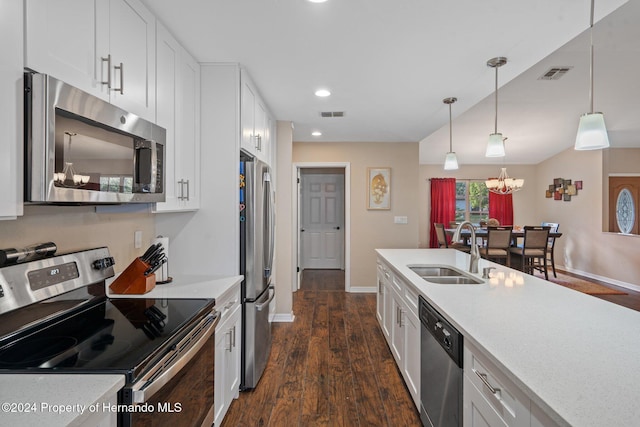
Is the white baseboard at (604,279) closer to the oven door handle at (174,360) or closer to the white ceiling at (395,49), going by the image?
the white ceiling at (395,49)

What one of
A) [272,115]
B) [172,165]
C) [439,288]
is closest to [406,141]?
[272,115]

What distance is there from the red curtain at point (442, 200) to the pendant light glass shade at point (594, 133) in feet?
22.8

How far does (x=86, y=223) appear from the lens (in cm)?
173

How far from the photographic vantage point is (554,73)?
13.5 ft

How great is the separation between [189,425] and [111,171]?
3.73 ft

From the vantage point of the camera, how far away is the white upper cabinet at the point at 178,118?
188cm

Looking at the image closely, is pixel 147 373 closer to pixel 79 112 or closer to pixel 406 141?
pixel 79 112

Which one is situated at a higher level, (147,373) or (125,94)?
(125,94)

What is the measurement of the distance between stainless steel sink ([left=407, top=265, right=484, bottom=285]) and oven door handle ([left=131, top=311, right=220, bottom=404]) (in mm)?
1641

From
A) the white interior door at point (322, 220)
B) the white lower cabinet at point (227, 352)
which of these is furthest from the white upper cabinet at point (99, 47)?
the white interior door at point (322, 220)

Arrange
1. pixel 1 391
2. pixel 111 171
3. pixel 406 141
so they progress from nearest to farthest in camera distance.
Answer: pixel 1 391 < pixel 111 171 < pixel 406 141

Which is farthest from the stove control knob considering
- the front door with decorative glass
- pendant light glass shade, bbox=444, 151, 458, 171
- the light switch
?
the front door with decorative glass

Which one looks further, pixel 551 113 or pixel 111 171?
pixel 551 113

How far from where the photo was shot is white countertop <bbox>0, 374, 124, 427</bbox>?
79 cm
